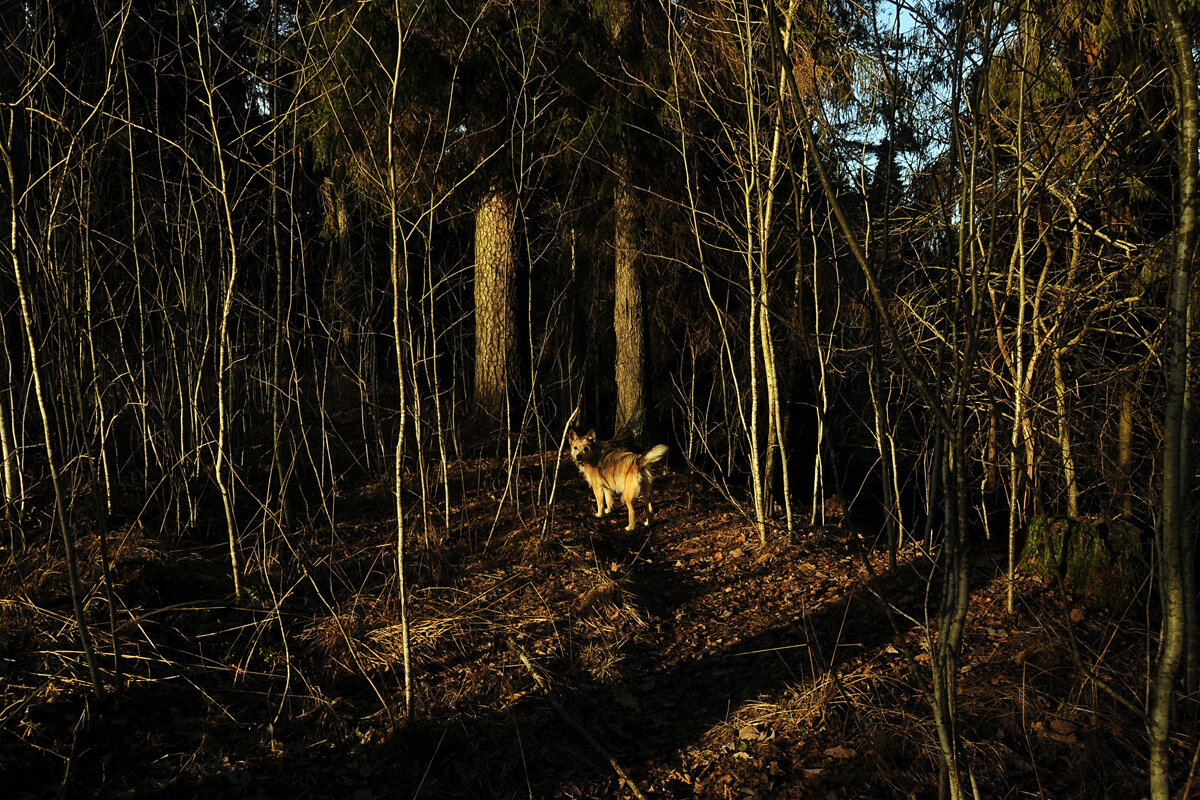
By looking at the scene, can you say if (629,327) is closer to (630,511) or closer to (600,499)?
(600,499)

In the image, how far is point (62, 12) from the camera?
937 centimetres

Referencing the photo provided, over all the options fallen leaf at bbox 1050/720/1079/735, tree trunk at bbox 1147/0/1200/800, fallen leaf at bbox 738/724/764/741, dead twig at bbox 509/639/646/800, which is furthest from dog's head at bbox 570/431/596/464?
tree trunk at bbox 1147/0/1200/800

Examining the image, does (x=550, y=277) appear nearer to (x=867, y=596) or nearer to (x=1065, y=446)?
(x=867, y=596)

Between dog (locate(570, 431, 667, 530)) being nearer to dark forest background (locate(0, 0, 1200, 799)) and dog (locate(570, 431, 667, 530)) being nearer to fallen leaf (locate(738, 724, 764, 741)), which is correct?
dark forest background (locate(0, 0, 1200, 799))

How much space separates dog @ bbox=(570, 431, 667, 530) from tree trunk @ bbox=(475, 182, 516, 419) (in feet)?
7.57

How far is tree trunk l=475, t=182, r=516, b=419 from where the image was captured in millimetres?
10617

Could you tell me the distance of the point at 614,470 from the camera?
8.30 m

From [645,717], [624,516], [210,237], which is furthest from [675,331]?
[645,717]

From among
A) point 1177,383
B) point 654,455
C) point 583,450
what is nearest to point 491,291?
point 583,450

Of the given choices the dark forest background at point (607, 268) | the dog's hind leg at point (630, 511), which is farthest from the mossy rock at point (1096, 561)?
the dog's hind leg at point (630, 511)

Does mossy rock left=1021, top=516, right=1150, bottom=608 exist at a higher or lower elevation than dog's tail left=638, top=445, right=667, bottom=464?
lower

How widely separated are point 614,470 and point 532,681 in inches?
133

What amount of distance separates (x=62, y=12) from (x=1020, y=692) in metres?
11.6

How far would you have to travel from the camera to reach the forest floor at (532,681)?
4.20m
